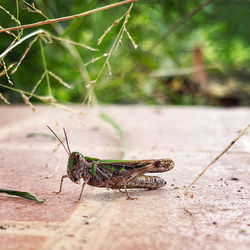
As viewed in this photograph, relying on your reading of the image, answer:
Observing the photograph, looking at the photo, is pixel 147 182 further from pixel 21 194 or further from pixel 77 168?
pixel 21 194

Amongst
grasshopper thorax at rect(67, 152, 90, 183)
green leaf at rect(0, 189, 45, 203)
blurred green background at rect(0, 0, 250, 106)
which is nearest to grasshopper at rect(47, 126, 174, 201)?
grasshopper thorax at rect(67, 152, 90, 183)

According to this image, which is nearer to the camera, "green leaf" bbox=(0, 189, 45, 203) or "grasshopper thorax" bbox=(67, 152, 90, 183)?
"green leaf" bbox=(0, 189, 45, 203)

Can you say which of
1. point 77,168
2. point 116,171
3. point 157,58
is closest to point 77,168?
Answer: point 77,168

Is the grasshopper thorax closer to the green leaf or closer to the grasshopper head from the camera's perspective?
the grasshopper head

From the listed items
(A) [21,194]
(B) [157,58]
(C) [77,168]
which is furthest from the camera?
(B) [157,58]

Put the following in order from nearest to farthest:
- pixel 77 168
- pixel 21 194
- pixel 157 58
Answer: pixel 21 194
pixel 77 168
pixel 157 58

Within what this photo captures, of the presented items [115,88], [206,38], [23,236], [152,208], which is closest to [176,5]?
[115,88]
